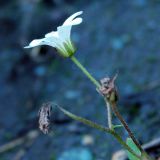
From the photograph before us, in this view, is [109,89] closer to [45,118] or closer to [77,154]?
[45,118]

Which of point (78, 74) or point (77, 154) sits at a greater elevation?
point (78, 74)

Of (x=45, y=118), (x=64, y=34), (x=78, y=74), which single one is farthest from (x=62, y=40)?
(x=78, y=74)

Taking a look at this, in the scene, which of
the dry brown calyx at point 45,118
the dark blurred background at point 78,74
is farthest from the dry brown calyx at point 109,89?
the dark blurred background at point 78,74

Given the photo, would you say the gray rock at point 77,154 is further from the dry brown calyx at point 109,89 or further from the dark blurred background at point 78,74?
the dry brown calyx at point 109,89

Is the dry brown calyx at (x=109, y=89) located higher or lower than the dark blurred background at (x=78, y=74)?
lower

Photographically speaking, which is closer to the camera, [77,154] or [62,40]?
[62,40]

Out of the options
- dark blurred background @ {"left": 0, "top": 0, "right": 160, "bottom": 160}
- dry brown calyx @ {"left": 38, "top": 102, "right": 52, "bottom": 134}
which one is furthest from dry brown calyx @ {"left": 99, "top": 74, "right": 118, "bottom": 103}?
dark blurred background @ {"left": 0, "top": 0, "right": 160, "bottom": 160}

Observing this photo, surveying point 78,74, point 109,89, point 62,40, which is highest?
point 78,74

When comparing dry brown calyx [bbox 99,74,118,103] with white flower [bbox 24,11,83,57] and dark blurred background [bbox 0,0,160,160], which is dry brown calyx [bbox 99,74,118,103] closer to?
white flower [bbox 24,11,83,57]
